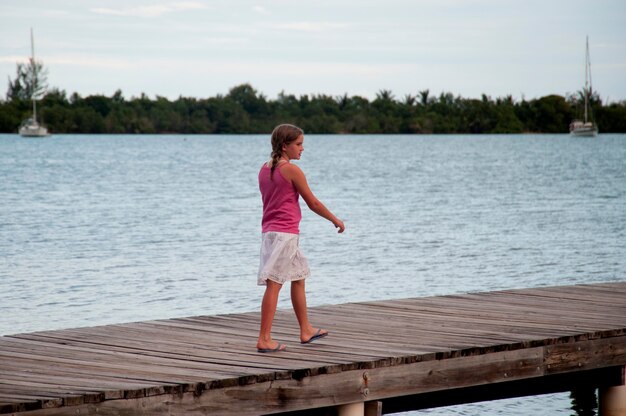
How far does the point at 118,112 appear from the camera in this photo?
148250 mm

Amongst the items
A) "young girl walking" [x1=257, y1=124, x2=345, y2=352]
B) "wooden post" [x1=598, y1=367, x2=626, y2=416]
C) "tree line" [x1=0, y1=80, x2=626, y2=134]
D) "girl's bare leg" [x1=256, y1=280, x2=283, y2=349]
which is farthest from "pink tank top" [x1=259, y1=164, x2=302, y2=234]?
"tree line" [x1=0, y1=80, x2=626, y2=134]

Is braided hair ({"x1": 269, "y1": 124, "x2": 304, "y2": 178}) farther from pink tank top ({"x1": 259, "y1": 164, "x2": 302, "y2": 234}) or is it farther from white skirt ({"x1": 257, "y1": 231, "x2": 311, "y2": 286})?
white skirt ({"x1": 257, "y1": 231, "x2": 311, "y2": 286})

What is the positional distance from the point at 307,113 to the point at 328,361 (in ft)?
474

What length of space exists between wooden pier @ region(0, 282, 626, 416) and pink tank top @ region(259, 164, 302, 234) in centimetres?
85

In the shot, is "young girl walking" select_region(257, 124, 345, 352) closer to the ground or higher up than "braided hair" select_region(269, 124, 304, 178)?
closer to the ground

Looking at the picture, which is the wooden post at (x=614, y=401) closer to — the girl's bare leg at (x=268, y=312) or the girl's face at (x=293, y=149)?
the girl's bare leg at (x=268, y=312)

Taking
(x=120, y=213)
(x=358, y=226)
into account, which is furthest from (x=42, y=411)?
(x=120, y=213)

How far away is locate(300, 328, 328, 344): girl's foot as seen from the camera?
23.0ft

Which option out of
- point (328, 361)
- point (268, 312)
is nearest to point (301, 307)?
point (268, 312)

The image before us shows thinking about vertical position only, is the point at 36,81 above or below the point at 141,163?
above

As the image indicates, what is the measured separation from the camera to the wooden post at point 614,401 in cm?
808

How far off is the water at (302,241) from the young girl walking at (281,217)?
3818mm

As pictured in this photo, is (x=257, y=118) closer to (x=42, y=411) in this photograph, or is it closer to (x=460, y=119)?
(x=460, y=119)

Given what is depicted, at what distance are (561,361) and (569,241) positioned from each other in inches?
732
